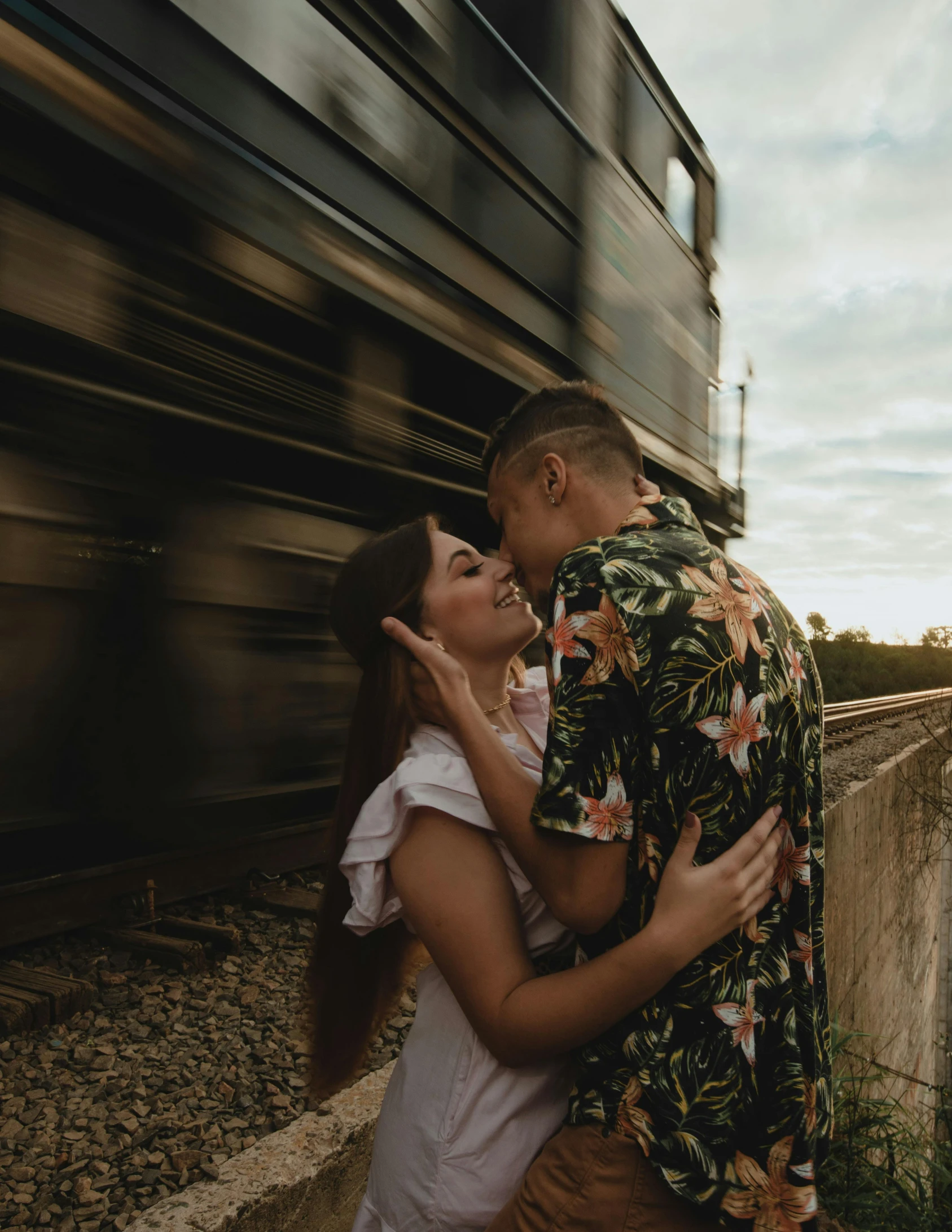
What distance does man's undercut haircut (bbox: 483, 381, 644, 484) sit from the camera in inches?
70.9

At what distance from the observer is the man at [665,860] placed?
1126 millimetres

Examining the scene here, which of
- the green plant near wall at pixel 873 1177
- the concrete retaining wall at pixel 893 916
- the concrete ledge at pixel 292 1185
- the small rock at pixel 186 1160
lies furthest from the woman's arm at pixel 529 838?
the concrete retaining wall at pixel 893 916

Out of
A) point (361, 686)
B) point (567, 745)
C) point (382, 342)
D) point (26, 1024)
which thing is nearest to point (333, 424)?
point (382, 342)

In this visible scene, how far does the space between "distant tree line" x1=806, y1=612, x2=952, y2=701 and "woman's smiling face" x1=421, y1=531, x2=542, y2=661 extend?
1746 inches

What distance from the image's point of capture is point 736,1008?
117 centimetres

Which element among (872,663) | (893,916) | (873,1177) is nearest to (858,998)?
(893,916)

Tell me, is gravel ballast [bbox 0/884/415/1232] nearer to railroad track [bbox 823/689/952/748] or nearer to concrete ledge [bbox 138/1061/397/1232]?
concrete ledge [bbox 138/1061/397/1232]

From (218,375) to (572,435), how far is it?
5.38ft

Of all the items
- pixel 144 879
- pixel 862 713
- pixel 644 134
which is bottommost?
pixel 144 879

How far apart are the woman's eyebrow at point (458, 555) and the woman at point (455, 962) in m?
0.23

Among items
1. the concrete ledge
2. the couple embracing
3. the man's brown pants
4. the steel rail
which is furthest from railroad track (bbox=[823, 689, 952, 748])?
the man's brown pants

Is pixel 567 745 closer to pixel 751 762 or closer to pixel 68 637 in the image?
pixel 751 762

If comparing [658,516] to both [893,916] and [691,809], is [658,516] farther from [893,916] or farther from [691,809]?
[893,916]

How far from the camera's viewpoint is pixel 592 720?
1.15 meters
